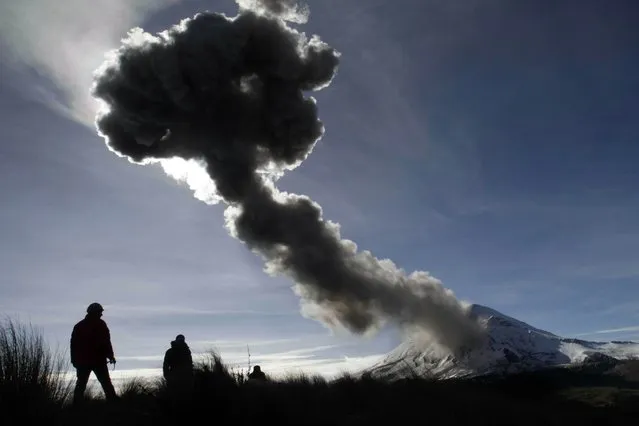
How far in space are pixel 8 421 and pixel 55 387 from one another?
1086mm

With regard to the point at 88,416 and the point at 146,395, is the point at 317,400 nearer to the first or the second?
the point at 146,395

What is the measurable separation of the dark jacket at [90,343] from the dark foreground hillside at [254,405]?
781 millimetres

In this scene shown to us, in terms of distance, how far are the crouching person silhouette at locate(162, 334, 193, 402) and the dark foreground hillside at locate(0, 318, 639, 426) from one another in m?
0.13

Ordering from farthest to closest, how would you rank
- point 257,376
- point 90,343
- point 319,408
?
point 257,376
point 90,343
point 319,408

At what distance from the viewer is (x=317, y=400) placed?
893 cm

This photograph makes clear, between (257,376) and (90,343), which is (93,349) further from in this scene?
(257,376)

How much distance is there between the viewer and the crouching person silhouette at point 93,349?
962 cm

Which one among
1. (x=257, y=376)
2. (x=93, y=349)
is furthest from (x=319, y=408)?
(x=257, y=376)

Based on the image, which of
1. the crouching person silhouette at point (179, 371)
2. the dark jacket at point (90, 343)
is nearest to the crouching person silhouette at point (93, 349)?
the dark jacket at point (90, 343)

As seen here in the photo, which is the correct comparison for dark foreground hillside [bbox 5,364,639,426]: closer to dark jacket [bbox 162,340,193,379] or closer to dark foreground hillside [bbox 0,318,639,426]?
dark foreground hillside [bbox 0,318,639,426]

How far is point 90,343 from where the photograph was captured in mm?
9820

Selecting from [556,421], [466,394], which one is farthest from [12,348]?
[556,421]

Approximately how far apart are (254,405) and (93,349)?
4.10 m

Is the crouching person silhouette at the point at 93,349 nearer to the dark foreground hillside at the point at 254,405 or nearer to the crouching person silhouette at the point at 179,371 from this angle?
the dark foreground hillside at the point at 254,405
